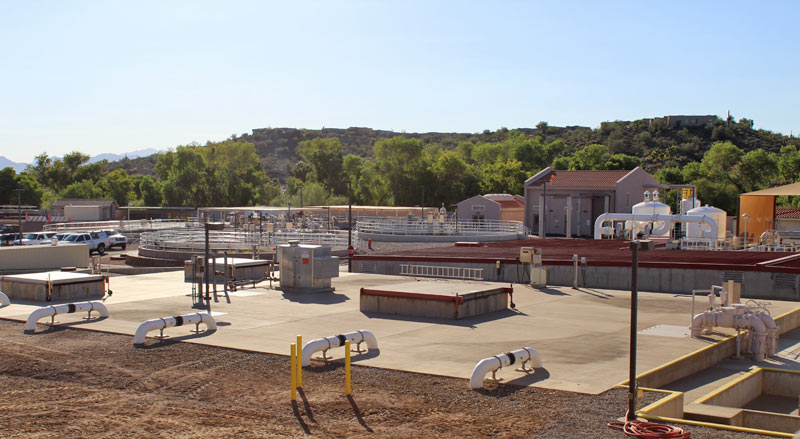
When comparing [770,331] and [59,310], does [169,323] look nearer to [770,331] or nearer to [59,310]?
[59,310]

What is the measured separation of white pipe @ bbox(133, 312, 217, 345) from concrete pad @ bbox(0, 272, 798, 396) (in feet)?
0.96

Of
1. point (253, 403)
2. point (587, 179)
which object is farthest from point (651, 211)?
point (253, 403)

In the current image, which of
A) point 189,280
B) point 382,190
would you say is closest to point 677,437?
point 189,280

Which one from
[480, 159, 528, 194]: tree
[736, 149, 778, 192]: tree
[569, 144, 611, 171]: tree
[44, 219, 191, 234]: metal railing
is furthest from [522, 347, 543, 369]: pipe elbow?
[736, 149, 778, 192]: tree

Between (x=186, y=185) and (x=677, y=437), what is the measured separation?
132 metres

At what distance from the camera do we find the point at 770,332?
57.7ft

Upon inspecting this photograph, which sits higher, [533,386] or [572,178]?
[572,178]

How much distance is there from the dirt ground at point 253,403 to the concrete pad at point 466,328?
901mm

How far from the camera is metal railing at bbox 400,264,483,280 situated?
30.9 m

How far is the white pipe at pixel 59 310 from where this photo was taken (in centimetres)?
1764

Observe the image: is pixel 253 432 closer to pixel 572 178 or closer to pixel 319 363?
pixel 319 363

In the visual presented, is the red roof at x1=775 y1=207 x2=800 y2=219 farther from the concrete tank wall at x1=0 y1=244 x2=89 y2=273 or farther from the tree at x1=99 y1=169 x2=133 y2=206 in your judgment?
the tree at x1=99 y1=169 x2=133 y2=206

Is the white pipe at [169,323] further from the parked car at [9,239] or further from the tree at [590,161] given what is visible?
the tree at [590,161]

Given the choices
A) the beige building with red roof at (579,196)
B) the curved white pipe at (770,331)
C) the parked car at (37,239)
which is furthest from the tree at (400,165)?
the curved white pipe at (770,331)
